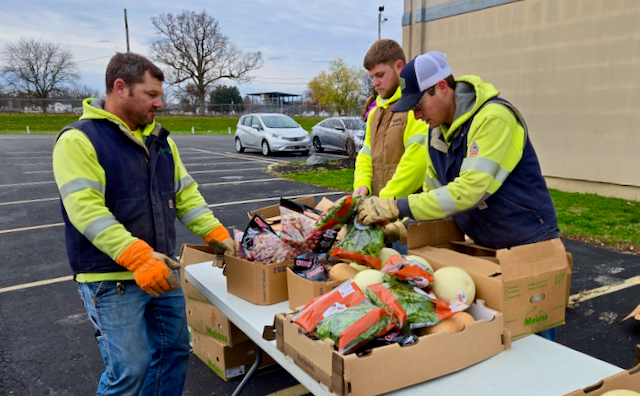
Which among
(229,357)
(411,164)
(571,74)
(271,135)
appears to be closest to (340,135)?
(271,135)

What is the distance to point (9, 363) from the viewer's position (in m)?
3.36

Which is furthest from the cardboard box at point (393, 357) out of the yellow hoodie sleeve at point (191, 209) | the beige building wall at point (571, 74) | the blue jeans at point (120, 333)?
the beige building wall at point (571, 74)

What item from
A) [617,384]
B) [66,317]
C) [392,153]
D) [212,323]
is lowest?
[66,317]

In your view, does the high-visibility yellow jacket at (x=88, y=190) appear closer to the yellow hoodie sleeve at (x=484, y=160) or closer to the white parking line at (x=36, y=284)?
the yellow hoodie sleeve at (x=484, y=160)

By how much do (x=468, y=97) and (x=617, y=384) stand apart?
4.45 ft

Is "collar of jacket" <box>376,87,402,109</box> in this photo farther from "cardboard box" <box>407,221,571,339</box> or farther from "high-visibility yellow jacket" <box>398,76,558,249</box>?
"cardboard box" <box>407,221,571,339</box>

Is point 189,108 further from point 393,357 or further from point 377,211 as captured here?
point 393,357

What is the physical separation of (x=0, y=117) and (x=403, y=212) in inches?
1743

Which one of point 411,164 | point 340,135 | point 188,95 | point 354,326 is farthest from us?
point 188,95

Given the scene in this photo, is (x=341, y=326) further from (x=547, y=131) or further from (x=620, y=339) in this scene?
(x=547, y=131)

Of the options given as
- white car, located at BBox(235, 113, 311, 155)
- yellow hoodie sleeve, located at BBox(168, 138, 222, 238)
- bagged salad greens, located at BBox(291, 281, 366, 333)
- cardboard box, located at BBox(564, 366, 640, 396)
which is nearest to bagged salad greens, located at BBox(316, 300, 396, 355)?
bagged salad greens, located at BBox(291, 281, 366, 333)

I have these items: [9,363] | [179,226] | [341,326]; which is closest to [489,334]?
[341,326]

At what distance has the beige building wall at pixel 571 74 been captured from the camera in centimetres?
827

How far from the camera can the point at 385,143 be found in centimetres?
314
